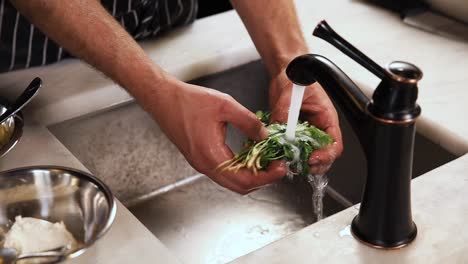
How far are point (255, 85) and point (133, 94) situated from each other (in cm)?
40

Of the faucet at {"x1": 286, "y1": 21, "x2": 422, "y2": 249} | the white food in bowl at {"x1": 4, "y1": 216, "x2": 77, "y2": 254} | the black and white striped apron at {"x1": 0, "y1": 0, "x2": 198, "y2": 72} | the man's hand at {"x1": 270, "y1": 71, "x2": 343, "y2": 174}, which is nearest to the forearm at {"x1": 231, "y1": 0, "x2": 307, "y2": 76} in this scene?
the man's hand at {"x1": 270, "y1": 71, "x2": 343, "y2": 174}

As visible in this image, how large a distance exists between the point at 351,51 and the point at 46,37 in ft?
2.31

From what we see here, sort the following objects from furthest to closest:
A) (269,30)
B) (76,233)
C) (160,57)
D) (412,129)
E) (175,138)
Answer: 1. (160,57)
2. (269,30)
3. (175,138)
4. (76,233)
5. (412,129)

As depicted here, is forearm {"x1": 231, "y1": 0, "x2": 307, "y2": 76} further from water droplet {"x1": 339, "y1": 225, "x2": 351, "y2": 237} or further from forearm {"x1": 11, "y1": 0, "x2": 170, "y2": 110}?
water droplet {"x1": 339, "y1": 225, "x2": 351, "y2": 237}

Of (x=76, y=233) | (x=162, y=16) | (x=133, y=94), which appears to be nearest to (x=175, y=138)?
(x=133, y=94)

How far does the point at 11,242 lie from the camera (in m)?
0.86

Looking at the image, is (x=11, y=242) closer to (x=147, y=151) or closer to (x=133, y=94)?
(x=133, y=94)

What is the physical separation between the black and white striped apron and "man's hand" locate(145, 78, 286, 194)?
1.28 ft

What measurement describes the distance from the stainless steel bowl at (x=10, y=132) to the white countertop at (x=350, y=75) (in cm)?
3

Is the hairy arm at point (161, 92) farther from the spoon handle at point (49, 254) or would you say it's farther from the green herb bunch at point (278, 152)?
→ the spoon handle at point (49, 254)

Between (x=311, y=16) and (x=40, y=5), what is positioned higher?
(x=40, y=5)

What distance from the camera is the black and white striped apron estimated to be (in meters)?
1.25

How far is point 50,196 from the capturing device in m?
0.93

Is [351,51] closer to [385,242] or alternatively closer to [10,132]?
[385,242]
